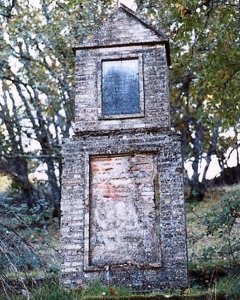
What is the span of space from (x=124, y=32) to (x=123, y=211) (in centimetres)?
311

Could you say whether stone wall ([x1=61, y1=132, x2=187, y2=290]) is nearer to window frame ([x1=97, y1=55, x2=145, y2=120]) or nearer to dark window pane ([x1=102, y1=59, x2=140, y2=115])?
window frame ([x1=97, y1=55, x2=145, y2=120])

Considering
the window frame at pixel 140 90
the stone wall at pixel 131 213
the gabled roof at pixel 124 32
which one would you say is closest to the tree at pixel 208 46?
the gabled roof at pixel 124 32

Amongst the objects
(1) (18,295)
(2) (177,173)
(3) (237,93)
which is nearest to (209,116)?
(3) (237,93)

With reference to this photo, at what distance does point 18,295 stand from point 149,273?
1.90 meters

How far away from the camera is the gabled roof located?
9203mm

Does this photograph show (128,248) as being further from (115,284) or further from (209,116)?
(209,116)

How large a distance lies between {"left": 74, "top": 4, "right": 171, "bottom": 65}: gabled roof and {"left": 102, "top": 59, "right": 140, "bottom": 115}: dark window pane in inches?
14.4

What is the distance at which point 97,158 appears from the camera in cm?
863

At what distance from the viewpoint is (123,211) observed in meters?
8.27

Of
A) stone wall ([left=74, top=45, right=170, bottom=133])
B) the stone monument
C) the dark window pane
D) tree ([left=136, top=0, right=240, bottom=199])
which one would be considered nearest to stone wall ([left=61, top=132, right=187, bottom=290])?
the stone monument

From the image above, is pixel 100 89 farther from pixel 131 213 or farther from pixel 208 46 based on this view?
pixel 208 46

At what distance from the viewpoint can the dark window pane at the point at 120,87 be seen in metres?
8.85

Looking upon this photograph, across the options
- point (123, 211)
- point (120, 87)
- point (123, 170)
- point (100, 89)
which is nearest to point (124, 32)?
point (120, 87)

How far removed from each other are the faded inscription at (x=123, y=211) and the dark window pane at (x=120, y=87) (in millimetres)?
834
